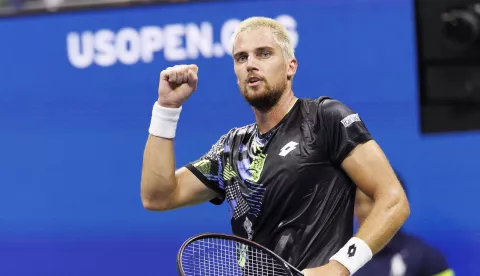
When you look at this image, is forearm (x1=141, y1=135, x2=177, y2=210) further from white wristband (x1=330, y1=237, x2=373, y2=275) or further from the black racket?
Result: white wristband (x1=330, y1=237, x2=373, y2=275)

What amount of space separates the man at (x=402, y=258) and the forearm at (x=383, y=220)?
4.01ft

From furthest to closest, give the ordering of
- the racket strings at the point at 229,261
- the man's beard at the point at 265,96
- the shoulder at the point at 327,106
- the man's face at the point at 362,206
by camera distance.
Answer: the man's face at the point at 362,206, the man's beard at the point at 265,96, the shoulder at the point at 327,106, the racket strings at the point at 229,261

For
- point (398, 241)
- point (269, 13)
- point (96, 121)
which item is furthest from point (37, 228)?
point (398, 241)

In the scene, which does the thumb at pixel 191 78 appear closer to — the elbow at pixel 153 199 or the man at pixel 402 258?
the elbow at pixel 153 199

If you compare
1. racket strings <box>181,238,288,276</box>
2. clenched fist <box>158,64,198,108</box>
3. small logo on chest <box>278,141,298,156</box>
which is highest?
clenched fist <box>158,64,198,108</box>

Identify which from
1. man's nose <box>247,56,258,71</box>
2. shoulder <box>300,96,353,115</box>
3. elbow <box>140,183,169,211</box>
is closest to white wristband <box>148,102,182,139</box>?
elbow <box>140,183,169,211</box>

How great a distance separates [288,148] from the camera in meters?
3.36

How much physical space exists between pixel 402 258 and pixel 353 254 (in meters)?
1.94

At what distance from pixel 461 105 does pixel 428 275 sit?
1.09 metres

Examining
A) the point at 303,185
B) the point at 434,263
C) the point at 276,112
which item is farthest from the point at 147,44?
the point at 303,185

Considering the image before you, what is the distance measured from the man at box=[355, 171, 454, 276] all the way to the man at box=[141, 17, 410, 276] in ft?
3.51

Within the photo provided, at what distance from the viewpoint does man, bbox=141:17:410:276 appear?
314cm

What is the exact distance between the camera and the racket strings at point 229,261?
3.16 meters

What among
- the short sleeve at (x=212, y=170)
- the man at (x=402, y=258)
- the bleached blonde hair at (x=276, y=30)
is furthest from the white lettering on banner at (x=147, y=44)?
the bleached blonde hair at (x=276, y=30)
